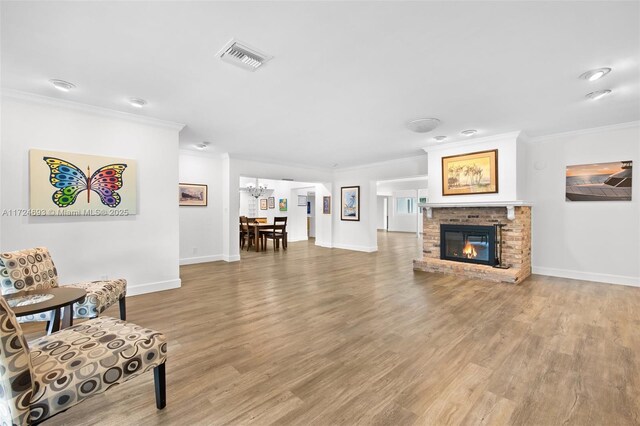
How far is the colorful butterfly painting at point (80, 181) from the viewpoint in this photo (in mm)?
3445

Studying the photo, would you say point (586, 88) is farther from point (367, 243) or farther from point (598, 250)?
point (367, 243)

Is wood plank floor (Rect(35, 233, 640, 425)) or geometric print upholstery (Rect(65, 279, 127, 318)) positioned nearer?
wood plank floor (Rect(35, 233, 640, 425))

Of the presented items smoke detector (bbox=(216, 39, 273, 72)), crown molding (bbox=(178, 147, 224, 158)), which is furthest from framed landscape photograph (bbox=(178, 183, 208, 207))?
smoke detector (bbox=(216, 39, 273, 72))

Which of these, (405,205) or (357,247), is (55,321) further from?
(405,205)

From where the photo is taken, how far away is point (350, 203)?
884 centimetres

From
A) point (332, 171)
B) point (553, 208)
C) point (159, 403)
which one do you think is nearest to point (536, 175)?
point (553, 208)

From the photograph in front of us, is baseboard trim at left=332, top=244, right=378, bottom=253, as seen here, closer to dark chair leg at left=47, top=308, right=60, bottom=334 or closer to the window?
dark chair leg at left=47, top=308, right=60, bottom=334

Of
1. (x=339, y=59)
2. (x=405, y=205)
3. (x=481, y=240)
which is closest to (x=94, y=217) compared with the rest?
(x=339, y=59)

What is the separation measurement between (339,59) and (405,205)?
1366 cm

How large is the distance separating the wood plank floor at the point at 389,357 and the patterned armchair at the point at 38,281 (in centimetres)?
61

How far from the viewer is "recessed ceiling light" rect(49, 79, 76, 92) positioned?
298 cm

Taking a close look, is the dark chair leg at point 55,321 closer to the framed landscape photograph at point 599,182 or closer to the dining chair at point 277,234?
the dining chair at point 277,234

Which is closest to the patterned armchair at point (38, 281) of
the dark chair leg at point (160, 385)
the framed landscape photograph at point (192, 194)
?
the dark chair leg at point (160, 385)

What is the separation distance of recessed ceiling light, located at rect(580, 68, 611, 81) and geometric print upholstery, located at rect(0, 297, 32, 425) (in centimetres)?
463
